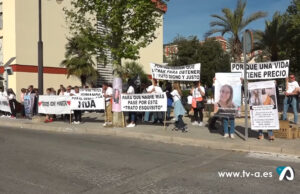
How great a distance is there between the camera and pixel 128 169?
6.30m

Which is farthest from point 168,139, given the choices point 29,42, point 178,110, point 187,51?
point 187,51

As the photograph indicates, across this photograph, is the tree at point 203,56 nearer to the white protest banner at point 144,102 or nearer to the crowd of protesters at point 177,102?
the crowd of protesters at point 177,102

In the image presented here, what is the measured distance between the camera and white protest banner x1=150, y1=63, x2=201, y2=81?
465 inches

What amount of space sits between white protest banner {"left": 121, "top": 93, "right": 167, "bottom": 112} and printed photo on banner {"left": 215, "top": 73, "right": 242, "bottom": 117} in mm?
2319

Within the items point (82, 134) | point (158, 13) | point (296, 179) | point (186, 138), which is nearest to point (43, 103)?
point (82, 134)

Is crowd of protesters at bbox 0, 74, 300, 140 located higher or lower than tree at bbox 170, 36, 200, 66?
lower

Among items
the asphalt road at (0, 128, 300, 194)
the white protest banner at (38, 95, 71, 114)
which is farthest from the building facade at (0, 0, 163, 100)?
the asphalt road at (0, 128, 300, 194)

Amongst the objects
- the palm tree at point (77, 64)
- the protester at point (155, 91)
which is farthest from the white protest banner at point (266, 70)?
the palm tree at point (77, 64)

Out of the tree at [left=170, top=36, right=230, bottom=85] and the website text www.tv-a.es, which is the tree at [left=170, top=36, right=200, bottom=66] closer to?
the tree at [left=170, top=36, right=230, bottom=85]

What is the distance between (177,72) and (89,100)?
3743 mm

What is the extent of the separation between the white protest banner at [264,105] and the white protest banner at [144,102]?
332 cm

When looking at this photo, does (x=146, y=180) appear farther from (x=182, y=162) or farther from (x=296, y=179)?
(x=296, y=179)

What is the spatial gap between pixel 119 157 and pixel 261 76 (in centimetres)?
510

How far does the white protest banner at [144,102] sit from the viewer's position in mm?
11266
